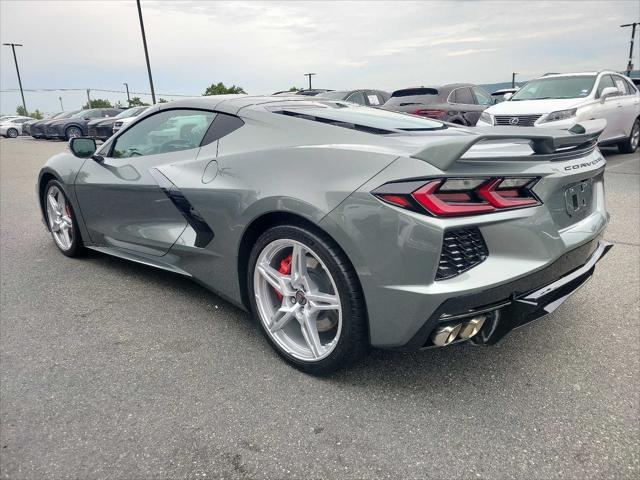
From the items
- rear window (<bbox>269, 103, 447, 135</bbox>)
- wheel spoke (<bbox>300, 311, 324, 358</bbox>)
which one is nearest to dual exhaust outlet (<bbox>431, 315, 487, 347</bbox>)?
wheel spoke (<bbox>300, 311, 324, 358</bbox>)

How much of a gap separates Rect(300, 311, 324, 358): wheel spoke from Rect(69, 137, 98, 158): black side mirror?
2404mm

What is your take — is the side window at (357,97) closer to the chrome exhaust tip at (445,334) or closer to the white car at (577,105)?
the white car at (577,105)

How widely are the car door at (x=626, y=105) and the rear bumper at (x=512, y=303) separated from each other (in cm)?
880

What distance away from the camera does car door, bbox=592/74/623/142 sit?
28.3 feet

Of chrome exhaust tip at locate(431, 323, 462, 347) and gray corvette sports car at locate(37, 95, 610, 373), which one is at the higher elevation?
gray corvette sports car at locate(37, 95, 610, 373)

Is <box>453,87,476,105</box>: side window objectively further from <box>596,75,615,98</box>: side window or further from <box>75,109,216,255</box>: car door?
<box>75,109,216,255</box>: car door

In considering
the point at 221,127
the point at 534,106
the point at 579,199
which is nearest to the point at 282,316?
the point at 221,127

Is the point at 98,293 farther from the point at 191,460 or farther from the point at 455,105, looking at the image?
the point at 455,105

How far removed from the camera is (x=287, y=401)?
2148 mm

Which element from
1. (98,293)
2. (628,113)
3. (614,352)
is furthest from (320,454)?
(628,113)

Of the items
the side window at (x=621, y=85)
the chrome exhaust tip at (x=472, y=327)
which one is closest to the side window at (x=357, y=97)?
the side window at (x=621, y=85)

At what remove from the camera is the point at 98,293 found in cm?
337

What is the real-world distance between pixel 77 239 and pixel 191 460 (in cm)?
274

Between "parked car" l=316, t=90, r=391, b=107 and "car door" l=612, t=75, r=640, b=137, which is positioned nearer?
"car door" l=612, t=75, r=640, b=137
